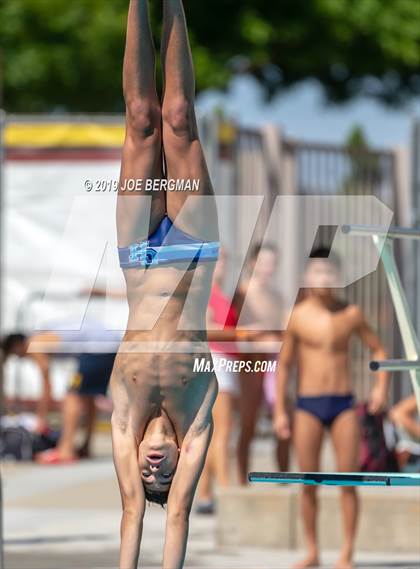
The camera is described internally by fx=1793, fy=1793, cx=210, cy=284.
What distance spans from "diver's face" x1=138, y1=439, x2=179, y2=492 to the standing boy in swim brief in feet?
11.2

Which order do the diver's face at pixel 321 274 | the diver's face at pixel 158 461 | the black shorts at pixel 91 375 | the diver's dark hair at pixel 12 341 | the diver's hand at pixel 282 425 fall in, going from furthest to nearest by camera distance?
the black shorts at pixel 91 375
the diver's dark hair at pixel 12 341
the diver's hand at pixel 282 425
the diver's face at pixel 321 274
the diver's face at pixel 158 461

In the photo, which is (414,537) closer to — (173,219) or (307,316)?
(307,316)

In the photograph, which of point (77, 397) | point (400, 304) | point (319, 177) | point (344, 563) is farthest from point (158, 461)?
point (319, 177)

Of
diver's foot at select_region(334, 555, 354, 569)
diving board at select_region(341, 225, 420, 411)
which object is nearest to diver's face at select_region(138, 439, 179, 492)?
diving board at select_region(341, 225, 420, 411)

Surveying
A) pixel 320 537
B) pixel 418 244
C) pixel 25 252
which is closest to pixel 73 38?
pixel 25 252

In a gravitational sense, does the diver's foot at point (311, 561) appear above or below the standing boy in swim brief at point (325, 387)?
below

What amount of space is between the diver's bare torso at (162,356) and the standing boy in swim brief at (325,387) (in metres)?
3.32

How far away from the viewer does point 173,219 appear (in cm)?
601

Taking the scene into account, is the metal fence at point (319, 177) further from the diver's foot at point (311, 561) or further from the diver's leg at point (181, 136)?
the diver's leg at point (181, 136)

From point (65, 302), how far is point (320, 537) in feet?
21.7

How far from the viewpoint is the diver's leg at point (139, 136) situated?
19.5ft

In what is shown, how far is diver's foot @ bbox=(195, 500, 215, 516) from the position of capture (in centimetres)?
1159

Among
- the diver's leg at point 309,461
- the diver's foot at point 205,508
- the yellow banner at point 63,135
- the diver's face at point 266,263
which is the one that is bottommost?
the diver's leg at point 309,461

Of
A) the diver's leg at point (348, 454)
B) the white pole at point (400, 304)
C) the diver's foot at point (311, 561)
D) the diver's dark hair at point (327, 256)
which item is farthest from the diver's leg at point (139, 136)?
the diver's foot at point (311, 561)
